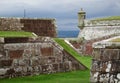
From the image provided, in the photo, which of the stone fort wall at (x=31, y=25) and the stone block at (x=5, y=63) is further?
the stone fort wall at (x=31, y=25)

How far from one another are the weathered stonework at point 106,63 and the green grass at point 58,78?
1.06 metres

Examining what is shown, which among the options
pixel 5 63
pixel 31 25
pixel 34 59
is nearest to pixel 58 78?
pixel 34 59

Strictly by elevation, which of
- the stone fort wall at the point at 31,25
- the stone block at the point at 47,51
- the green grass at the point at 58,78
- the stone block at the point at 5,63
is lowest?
the green grass at the point at 58,78

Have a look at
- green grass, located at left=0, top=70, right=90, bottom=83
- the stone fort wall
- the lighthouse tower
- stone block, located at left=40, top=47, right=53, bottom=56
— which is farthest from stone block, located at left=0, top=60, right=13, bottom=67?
the lighthouse tower

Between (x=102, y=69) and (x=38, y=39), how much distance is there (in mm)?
3334

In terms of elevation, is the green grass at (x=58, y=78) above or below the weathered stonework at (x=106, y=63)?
below

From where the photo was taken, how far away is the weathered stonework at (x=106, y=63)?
9375 millimetres

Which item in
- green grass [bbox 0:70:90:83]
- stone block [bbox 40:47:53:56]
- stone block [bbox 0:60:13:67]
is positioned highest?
stone block [bbox 40:47:53:56]

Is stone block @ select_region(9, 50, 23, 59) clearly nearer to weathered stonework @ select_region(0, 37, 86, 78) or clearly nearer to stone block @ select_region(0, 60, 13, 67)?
weathered stonework @ select_region(0, 37, 86, 78)

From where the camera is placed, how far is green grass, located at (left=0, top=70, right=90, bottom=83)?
426 inches

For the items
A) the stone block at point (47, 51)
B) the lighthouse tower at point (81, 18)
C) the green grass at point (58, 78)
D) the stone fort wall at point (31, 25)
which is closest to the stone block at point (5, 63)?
the green grass at point (58, 78)

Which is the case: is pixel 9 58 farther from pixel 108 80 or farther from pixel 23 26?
pixel 23 26

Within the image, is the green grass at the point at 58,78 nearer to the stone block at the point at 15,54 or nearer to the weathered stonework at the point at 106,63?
the stone block at the point at 15,54

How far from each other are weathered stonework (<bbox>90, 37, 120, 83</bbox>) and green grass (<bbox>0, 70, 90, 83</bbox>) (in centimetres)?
106
